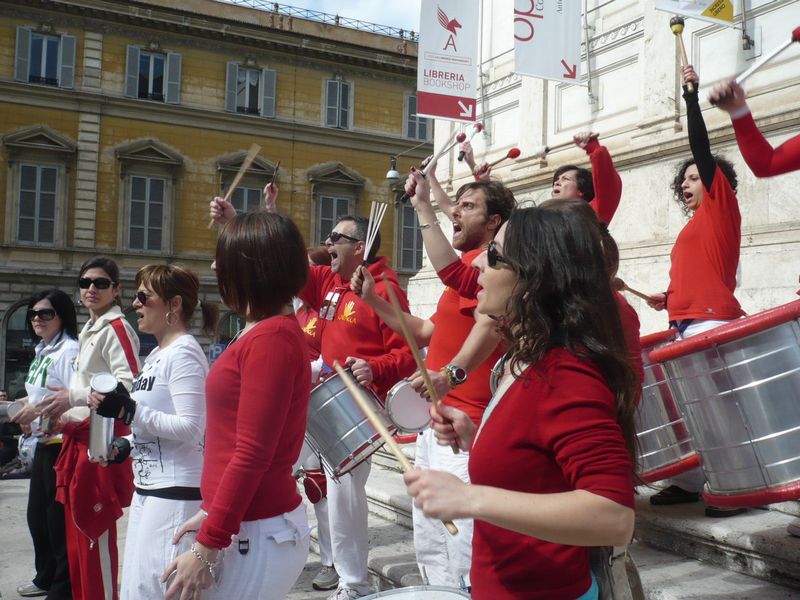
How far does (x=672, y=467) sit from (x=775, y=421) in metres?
0.88

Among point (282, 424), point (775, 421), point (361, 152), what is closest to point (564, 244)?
point (282, 424)

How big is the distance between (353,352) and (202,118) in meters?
24.0

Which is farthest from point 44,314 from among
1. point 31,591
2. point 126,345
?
point 31,591

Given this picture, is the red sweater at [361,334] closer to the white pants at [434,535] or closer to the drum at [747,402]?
the white pants at [434,535]

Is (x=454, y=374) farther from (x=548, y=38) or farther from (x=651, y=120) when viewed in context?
(x=548, y=38)

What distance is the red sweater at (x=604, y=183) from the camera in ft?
13.3

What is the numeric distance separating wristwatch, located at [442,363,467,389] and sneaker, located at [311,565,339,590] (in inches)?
82.0

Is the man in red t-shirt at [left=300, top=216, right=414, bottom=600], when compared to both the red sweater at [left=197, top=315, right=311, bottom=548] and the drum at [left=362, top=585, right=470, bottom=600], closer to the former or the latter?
the red sweater at [left=197, top=315, right=311, bottom=548]

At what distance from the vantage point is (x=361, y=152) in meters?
28.7

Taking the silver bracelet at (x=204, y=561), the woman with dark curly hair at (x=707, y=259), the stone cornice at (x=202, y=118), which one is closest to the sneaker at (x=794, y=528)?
the woman with dark curly hair at (x=707, y=259)

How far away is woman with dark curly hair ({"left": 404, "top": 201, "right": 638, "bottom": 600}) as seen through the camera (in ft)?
4.46

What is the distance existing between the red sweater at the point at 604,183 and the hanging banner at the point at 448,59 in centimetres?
385

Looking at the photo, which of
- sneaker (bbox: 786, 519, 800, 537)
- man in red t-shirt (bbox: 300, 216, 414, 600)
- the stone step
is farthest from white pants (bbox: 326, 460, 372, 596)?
sneaker (bbox: 786, 519, 800, 537)

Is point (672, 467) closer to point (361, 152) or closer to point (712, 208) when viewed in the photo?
point (712, 208)
